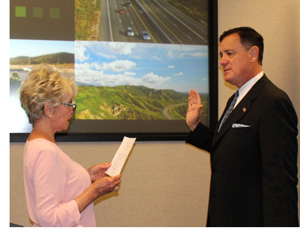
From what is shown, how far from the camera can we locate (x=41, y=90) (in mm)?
1560

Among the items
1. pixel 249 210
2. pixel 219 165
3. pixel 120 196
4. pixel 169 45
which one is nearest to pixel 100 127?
pixel 120 196

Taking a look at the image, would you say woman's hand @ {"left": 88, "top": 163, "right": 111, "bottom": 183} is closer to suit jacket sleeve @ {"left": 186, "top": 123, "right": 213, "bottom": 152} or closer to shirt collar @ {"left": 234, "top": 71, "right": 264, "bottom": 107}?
suit jacket sleeve @ {"left": 186, "top": 123, "right": 213, "bottom": 152}

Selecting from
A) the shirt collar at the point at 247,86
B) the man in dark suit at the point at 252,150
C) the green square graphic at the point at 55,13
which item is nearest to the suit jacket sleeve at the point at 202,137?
the man in dark suit at the point at 252,150

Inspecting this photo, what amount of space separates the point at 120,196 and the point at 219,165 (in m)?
1.09

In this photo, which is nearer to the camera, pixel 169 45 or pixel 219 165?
pixel 219 165

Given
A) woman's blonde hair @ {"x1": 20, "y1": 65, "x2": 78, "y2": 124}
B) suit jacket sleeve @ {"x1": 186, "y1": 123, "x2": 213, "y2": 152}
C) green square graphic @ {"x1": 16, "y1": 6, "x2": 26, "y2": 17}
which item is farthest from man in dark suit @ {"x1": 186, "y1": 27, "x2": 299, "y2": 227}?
green square graphic @ {"x1": 16, "y1": 6, "x2": 26, "y2": 17}

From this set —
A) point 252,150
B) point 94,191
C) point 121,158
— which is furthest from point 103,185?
point 252,150

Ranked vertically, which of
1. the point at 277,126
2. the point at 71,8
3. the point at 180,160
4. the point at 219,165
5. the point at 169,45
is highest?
the point at 71,8

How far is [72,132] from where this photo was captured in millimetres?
2494

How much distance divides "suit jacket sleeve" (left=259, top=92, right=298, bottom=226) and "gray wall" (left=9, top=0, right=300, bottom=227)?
1.16 m

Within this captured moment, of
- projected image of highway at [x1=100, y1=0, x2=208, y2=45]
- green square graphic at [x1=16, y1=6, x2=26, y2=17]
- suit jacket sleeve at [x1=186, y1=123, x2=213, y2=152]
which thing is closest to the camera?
suit jacket sleeve at [x1=186, y1=123, x2=213, y2=152]

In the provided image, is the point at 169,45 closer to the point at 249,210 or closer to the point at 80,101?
the point at 80,101

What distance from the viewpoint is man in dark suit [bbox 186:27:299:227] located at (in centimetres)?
152

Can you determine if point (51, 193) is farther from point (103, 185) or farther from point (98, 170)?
point (98, 170)
